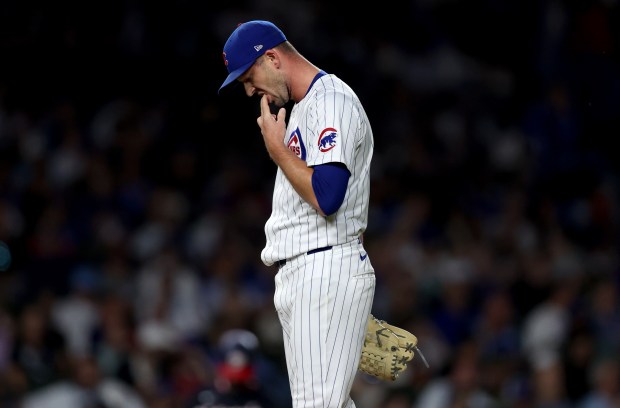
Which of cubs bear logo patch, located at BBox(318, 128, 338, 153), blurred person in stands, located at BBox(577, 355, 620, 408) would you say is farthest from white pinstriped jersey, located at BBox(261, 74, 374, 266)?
blurred person in stands, located at BBox(577, 355, 620, 408)

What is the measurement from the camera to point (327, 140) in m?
3.64

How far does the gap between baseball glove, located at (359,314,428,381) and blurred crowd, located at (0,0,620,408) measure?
2367mm

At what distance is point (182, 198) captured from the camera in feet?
31.6

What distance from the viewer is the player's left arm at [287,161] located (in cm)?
362

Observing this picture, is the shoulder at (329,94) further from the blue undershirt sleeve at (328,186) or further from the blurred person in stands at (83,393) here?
the blurred person in stands at (83,393)

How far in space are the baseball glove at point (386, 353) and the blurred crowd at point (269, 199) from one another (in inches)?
93.2

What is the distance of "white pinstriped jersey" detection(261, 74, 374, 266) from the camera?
3.65m

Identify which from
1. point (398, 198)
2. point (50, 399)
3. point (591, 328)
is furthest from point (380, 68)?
point (50, 399)

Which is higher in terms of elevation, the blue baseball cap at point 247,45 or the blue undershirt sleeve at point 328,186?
the blue baseball cap at point 247,45

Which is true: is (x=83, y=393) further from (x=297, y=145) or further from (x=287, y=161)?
(x=287, y=161)

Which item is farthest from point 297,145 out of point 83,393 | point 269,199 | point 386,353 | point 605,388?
point 269,199

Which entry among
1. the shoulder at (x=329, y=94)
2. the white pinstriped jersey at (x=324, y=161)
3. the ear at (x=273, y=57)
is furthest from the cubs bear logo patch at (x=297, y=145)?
the ear at (x=273, y=57)

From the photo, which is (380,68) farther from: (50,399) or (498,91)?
(50,399)

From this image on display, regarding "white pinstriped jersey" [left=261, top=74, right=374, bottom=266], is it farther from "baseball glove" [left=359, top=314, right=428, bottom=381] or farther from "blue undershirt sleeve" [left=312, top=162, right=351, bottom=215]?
"baseball glove" [left=359, top=314, right=428, bottom=381]
